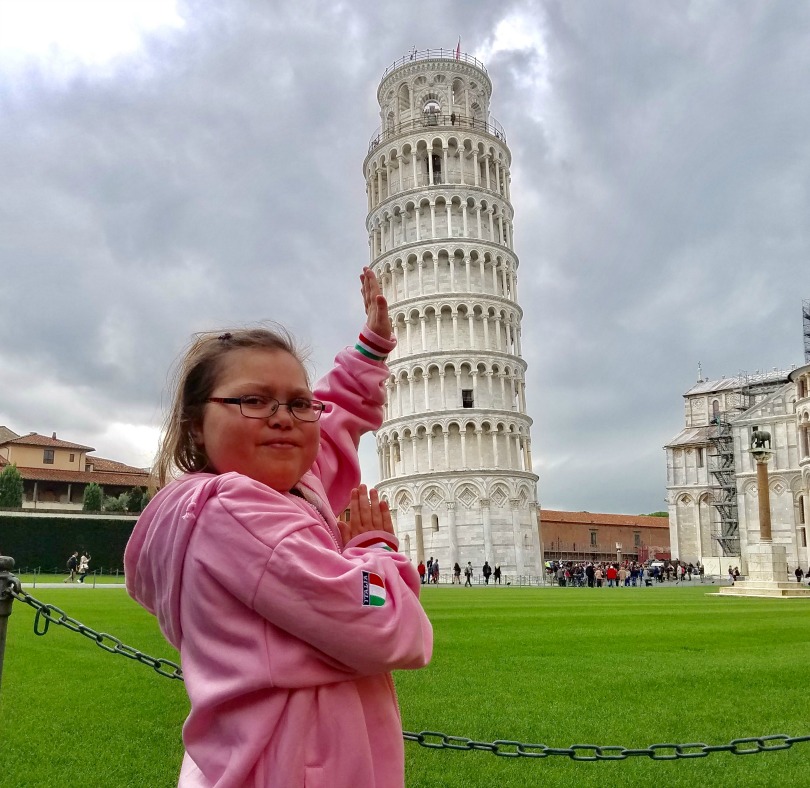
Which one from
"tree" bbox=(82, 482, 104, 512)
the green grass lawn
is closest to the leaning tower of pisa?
"tree" bbox=(82, 482, 104, 512)

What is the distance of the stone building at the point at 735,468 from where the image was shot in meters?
59.4

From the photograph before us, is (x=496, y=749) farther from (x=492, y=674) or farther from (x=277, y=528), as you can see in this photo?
(x=492, y=674)

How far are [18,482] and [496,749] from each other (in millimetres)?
60084

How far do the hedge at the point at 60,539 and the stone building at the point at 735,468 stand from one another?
133ft

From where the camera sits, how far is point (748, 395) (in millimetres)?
82375

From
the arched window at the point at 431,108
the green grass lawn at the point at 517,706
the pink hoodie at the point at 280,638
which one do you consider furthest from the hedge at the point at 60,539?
the pink hoodie at the point at 280,638

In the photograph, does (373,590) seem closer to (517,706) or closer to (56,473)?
(517,706)

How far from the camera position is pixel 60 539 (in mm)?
50000

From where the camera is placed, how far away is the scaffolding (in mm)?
75375

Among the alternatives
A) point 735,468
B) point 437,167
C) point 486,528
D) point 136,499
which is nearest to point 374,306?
point 486,528

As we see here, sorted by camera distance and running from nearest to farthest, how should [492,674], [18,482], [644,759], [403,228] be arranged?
[644,759] → [492,674] → [18,482] → [403,228]

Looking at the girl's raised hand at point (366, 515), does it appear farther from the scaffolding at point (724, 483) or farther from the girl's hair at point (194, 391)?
the scaffolding at point (724, 483)

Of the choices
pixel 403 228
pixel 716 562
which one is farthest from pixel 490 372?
pixel 716 562

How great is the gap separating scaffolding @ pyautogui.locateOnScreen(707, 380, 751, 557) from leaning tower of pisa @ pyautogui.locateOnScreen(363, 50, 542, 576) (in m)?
25.3
